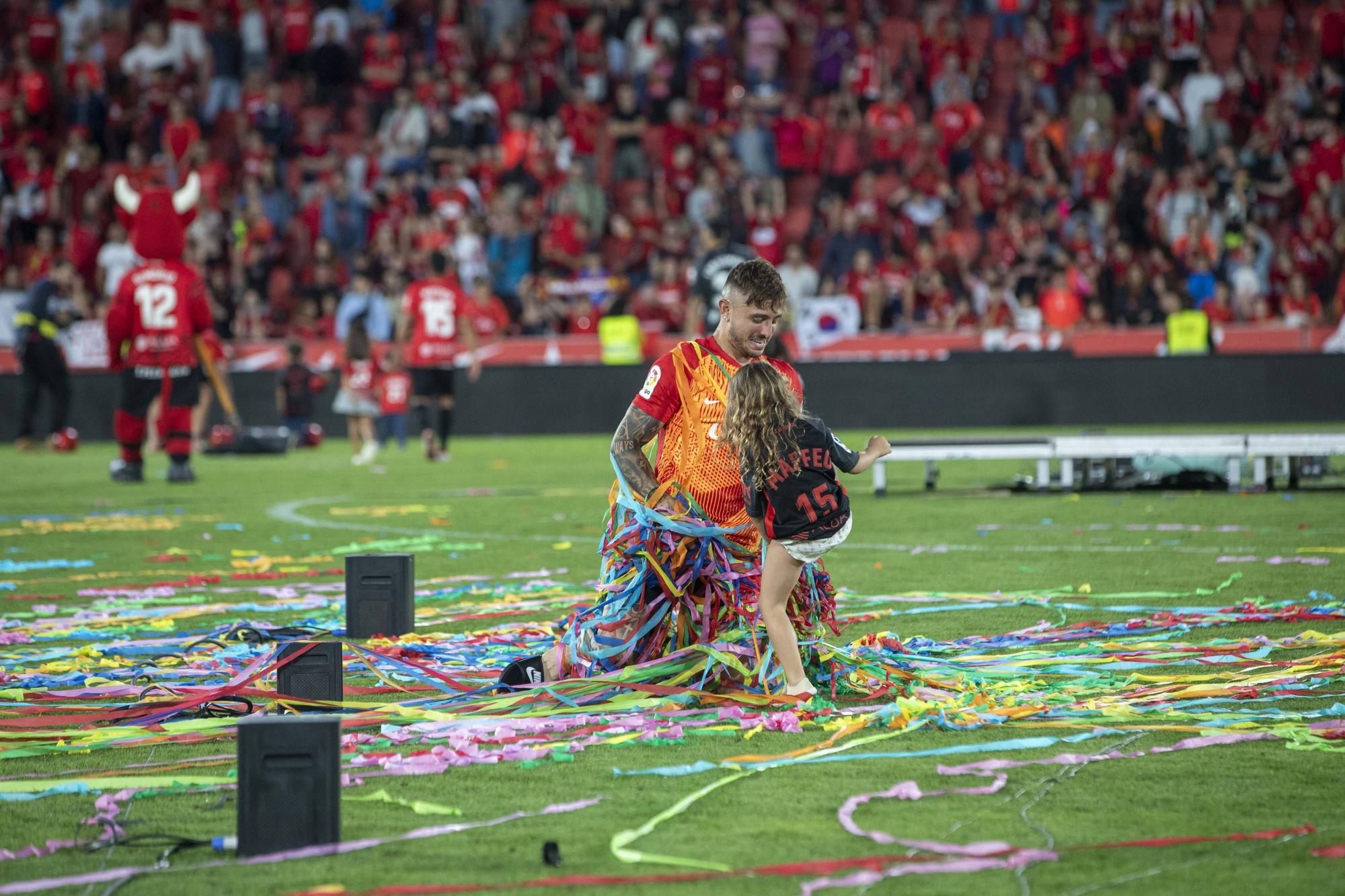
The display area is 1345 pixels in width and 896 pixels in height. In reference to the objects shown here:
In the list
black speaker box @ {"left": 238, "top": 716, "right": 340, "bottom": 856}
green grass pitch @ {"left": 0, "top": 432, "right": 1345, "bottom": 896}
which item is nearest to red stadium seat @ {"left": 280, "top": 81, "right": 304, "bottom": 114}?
green grass pitch @ {"left": 0, "top": 432, "right": 1345, "bottom": 896}

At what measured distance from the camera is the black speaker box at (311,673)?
491 cm

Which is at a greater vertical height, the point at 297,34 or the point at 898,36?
the point at 297,34

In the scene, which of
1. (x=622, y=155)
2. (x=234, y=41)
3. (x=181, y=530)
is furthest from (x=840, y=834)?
(x=234, y=41)

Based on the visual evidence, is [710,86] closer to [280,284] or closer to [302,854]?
[280,284]

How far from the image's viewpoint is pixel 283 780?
337 cm

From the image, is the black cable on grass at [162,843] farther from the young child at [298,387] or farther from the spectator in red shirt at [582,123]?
the spectator in red shirt at [582,123]

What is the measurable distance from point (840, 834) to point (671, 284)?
795 inches

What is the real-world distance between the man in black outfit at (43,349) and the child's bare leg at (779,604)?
723 inches

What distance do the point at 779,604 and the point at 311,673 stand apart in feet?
4.72

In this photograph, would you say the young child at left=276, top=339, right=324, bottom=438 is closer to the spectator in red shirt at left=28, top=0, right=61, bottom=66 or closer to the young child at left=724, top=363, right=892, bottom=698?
the spectator in red shirt at left=28, top=0, right=61, bottom=66

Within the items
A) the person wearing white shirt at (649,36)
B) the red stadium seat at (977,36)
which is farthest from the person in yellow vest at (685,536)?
the red stadium seat at (977,36)

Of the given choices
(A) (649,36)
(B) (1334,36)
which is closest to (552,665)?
(A) (649,36)

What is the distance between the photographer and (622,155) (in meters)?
25.5

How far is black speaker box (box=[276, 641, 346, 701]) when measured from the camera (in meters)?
4.91
